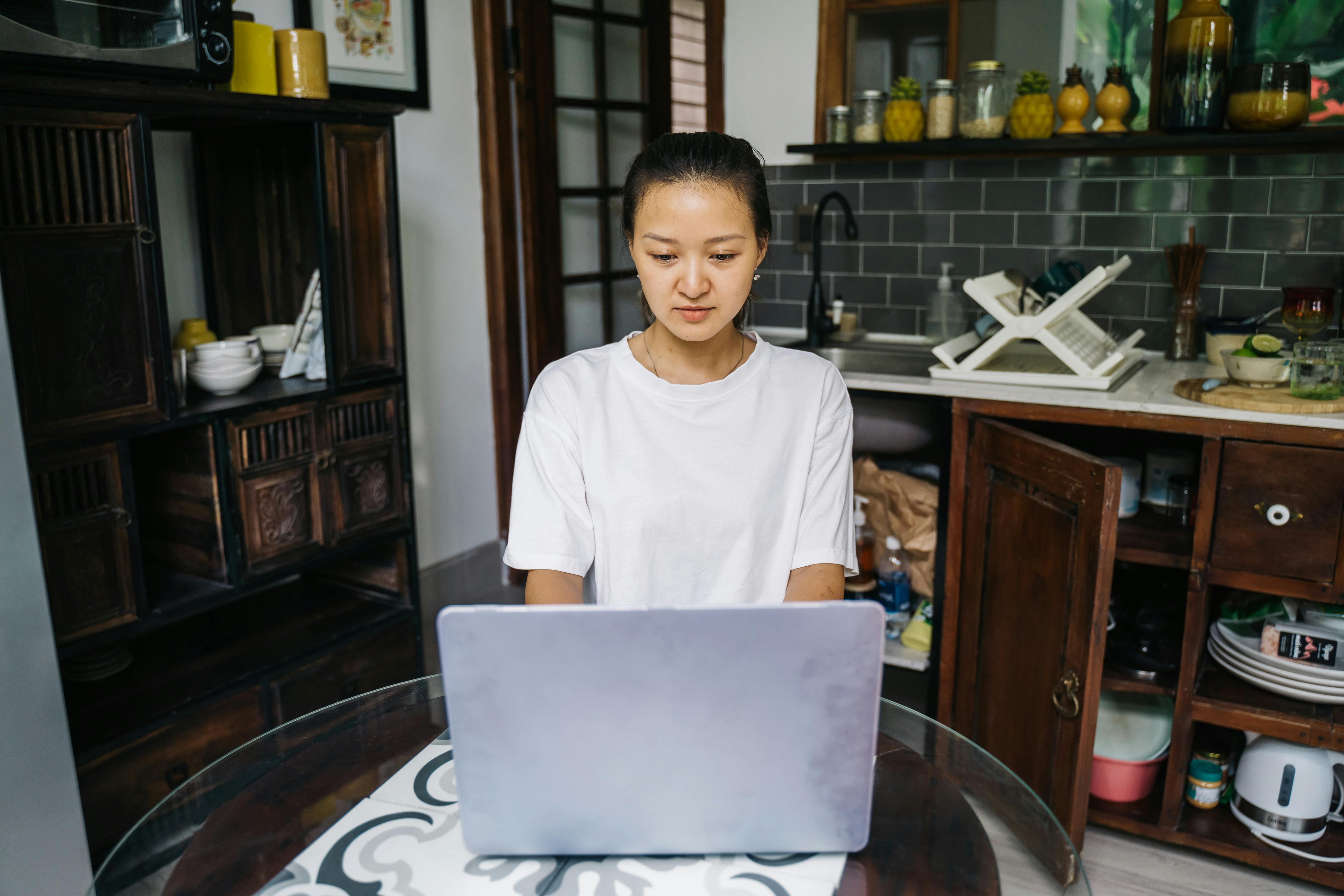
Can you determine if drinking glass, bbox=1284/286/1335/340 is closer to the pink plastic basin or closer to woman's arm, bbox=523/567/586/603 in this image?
the pink plastic basin

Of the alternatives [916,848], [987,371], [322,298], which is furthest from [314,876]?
[987,371]

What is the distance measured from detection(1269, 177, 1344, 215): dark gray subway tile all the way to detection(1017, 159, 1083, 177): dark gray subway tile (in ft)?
1.52

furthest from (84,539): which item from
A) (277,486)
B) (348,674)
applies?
(348,674)

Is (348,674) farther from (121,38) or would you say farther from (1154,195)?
(1154,195)

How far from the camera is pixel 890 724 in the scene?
4.06 feet

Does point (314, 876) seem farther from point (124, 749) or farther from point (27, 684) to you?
point (124, 749)

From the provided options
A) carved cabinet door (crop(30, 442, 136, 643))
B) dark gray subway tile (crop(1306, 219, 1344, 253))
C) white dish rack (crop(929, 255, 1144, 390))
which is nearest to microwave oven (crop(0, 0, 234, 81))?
carved cabinet door (crop(30, 442, 136, 643))

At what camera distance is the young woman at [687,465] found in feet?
4.47

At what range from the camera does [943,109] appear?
9.10 ft

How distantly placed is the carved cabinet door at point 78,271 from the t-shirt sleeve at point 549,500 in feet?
2.85

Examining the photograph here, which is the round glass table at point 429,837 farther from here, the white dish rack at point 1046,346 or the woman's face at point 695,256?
the white dish rack at point 1046,346

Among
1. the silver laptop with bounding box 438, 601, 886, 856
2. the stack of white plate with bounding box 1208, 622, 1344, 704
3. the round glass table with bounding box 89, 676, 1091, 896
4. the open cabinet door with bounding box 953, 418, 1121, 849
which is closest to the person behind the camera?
the silver laptop with bounding box 438, 601, 886, 856

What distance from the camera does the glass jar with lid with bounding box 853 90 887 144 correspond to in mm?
2869

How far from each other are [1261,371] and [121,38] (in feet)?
7.37
